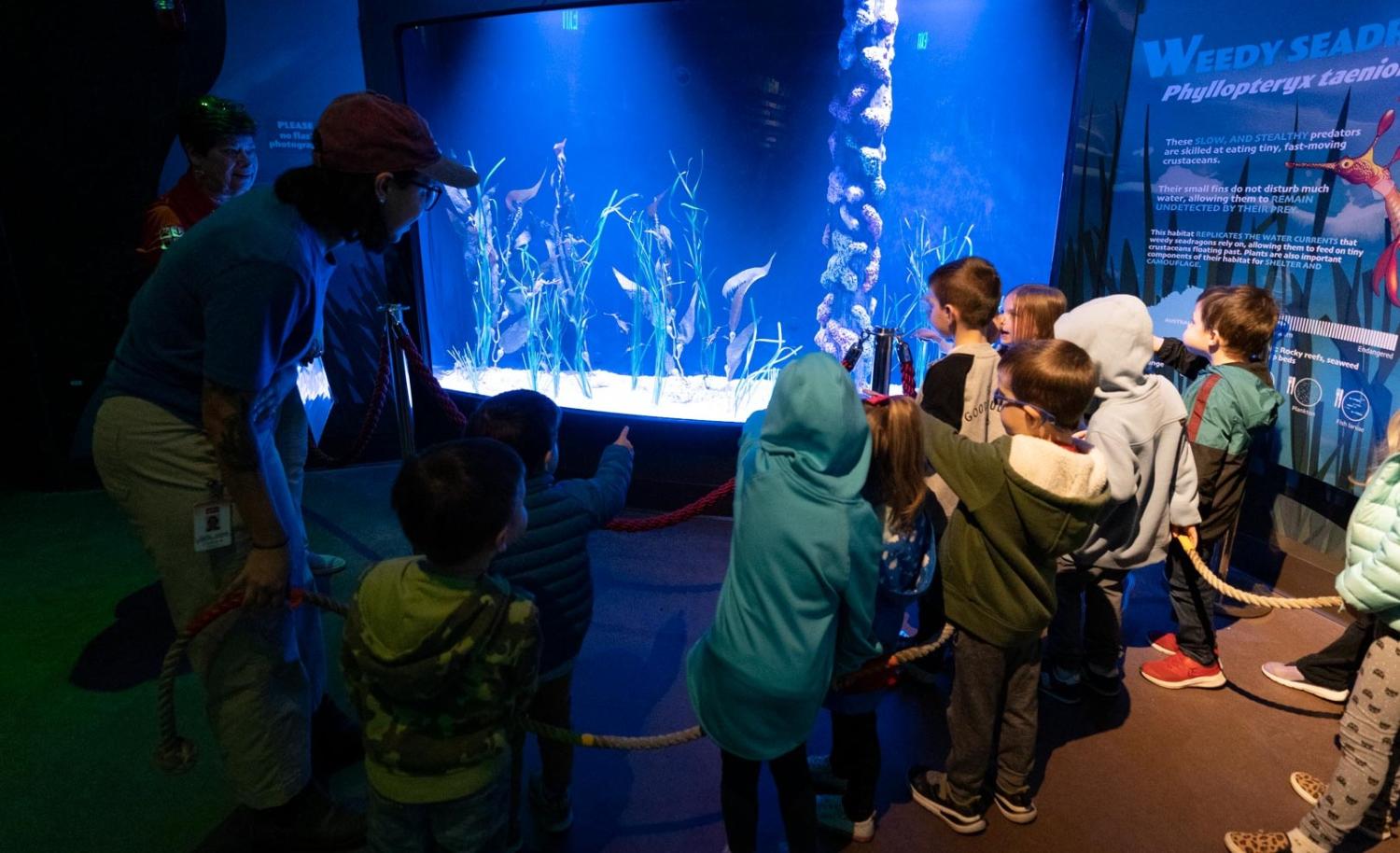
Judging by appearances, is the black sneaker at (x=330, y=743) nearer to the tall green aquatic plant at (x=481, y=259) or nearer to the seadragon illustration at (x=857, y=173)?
the tall green aquatic plant at (x=481, y=259)

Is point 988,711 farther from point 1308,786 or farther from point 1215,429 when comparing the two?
point 1215,429

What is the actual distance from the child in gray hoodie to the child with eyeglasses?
1.67ft

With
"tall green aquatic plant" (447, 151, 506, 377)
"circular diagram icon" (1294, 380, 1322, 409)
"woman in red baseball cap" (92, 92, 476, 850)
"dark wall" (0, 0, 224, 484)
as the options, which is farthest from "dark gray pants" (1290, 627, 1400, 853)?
"dark wall" (0, 0, 224, 484)

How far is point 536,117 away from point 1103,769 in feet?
14.8

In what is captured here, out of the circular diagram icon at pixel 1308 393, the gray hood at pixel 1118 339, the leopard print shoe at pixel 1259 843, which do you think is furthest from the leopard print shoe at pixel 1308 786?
the circular diagram icon at pixel 1308 393

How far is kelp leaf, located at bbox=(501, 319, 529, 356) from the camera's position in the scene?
16.7ft

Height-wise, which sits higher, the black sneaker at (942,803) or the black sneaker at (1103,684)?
the black sneaker at (1103,684)

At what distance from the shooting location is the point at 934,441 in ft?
6.21

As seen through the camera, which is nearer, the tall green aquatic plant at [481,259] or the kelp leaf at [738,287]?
the kelp leaf at [738,287]

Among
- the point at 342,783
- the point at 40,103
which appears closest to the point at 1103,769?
the point at 342,783

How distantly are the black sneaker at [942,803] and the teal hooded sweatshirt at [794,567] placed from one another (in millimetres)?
817

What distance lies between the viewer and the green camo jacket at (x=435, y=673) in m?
1.35

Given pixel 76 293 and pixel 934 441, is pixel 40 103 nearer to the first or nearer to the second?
pixel 76 293

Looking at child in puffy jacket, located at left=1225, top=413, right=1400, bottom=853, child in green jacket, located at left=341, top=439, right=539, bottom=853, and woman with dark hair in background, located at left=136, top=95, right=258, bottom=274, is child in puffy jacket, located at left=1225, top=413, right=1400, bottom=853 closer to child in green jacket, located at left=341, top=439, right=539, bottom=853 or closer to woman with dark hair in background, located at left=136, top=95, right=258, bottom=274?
child in green jacket, located at left=341, top=439, right=539, bottom=853
